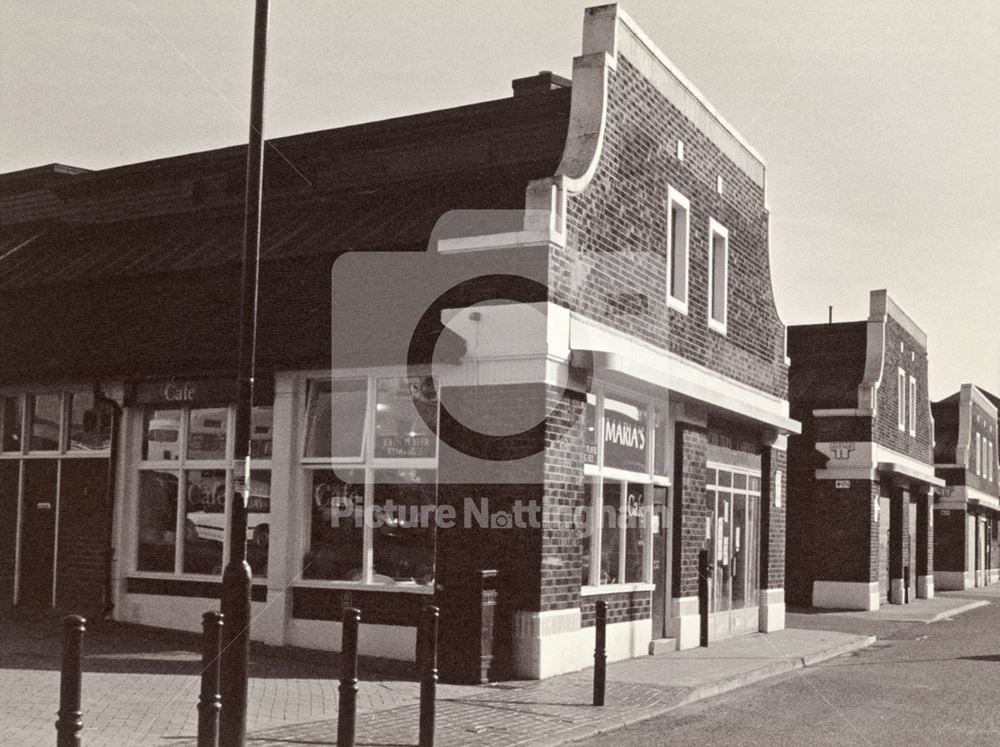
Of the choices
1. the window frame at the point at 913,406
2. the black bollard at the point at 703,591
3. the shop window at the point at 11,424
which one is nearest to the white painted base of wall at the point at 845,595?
the window frame at the point at 913,406

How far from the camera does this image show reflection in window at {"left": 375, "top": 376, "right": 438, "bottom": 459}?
13.4 m

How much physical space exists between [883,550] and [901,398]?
14.3 feet

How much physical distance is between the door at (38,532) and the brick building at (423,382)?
1.4 inches

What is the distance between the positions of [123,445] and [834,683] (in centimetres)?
868

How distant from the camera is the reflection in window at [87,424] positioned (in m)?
15.0

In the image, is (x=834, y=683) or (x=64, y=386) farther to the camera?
(x=64, y=386)

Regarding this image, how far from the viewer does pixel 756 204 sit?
2016cm

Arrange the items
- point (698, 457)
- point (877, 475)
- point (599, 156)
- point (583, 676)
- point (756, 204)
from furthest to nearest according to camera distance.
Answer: point (877, 475) → point (756, 204) → point (698, 457) → point (599, 156) → point (583, 676)

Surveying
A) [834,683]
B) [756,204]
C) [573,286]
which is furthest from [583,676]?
[756,204]

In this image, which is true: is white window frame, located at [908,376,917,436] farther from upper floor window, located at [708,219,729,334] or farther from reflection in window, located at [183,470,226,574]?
reflection in window, located at [183,470,226,574]

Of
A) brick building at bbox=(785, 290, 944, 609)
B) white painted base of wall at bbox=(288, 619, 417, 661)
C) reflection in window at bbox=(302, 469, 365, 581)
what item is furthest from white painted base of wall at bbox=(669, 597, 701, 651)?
brick building at bbox=(785, 290, 944, 609)

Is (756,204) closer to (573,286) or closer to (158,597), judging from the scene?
(573,286)

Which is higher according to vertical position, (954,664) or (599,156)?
(599,156)

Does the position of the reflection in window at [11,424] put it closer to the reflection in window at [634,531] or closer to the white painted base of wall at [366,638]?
the white painted base of wall at [366,638]
